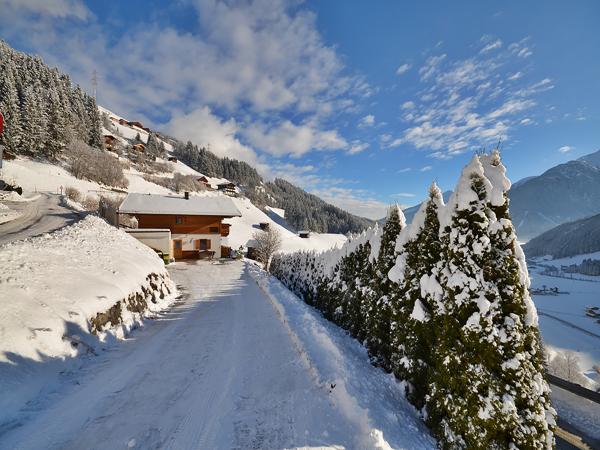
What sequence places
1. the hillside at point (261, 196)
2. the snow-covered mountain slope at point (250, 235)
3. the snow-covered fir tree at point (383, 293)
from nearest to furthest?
the snow-covered fir tree at point (383, 293), the snow-covered mountain slope at point (250, 235), the hillside at point (261, 196)

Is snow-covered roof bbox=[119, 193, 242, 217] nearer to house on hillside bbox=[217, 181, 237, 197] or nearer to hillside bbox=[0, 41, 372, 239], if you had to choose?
hillside bbox=[0, 41, 372, 239]

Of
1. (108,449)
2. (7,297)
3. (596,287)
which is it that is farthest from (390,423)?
(596,287)

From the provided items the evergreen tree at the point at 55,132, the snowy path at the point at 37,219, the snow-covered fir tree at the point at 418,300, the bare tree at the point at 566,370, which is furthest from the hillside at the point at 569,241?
the evergreen tree at the point at 55,132

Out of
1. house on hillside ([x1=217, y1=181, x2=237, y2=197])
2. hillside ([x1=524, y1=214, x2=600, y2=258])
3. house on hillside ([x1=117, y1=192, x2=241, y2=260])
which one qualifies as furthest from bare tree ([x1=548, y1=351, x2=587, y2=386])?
hillside ([x1=524, y1=214, x2=600, y2=258])

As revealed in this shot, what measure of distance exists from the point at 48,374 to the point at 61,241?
29.7 ft

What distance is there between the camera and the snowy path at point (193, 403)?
16.0 feet

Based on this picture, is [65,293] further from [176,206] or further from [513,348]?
[176,206]

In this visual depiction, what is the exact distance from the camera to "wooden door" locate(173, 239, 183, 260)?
1405 inches

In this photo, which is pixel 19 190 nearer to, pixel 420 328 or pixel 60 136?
pixel 60 136

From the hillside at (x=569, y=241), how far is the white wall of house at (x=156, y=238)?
630 ft

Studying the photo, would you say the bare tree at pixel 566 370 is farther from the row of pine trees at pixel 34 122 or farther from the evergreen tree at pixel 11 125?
the row of pine trees at pixel 34 122

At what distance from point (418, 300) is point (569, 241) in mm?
212822

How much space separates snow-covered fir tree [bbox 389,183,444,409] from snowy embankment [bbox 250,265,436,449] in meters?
0.62

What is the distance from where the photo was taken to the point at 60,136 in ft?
190
